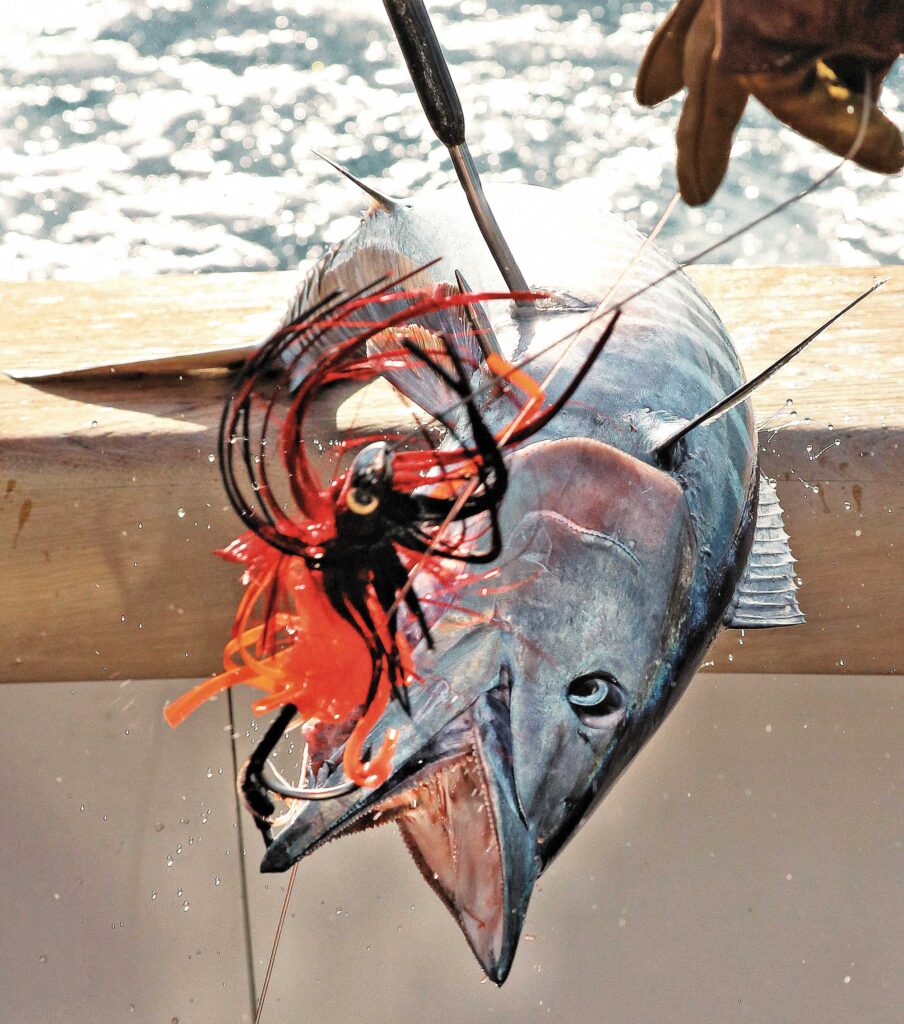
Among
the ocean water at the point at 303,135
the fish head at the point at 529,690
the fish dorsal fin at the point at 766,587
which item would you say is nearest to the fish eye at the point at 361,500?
the fish head at the point at 529,690

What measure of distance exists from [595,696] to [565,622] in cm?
6

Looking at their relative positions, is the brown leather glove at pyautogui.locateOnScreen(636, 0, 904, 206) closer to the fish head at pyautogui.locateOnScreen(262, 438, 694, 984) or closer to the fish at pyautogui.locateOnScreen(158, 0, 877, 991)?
the fish at pyautogui.locateOnScreen(158, 0, 877, 991)

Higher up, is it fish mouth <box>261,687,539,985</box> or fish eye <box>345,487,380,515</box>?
fish eye <box>345,487,380,515</box>

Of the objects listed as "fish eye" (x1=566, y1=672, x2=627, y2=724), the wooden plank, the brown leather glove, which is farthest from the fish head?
the wooden plank

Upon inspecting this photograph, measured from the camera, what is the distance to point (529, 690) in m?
0.86

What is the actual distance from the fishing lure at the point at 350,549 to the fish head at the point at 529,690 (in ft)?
0.10

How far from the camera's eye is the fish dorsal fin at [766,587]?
110 centimetres

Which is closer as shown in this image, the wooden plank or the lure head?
the lure head

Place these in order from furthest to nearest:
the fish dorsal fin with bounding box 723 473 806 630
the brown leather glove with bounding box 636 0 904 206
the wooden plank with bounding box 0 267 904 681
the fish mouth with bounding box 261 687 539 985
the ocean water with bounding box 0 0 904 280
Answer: the ocean water with bounding box 0 0 904 280, the wooden plank with bounding box 0 267 904 681, the fish dorsal fin with bounding box 723 473 806 630, the fish mouth with bounding box 261 687 539 985, the brown leather glove with bounding box 636 0 904 206

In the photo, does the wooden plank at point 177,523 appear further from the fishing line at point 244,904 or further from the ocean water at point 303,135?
the ocean water at point 303,135

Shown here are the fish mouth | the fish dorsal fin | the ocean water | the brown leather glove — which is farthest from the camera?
the ocean water

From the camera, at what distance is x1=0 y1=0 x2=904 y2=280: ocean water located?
416cm

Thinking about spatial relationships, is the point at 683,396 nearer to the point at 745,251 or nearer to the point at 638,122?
the point at 745,251

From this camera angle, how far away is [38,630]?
1581 mm
